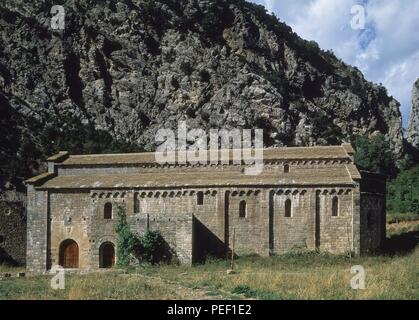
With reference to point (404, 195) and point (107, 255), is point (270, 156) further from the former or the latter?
point (404, 195)

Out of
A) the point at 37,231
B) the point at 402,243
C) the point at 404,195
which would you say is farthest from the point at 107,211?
the point at 404,195

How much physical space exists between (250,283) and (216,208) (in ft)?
45.0

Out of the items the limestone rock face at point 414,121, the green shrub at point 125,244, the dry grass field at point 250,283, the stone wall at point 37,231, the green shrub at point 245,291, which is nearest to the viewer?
the dry grass field at point 250,283

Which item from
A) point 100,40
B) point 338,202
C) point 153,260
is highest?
point 100,40

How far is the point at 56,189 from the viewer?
39969 millimetres

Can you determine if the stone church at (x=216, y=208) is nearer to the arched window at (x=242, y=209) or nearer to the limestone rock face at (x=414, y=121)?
the arched window at (x=242, y=209)

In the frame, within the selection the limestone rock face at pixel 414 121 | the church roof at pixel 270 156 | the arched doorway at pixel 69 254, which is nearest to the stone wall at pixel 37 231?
the arched doorway at pixel 69 254

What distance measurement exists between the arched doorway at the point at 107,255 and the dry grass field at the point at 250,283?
4.32 metres

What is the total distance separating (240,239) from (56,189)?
43.7 ft

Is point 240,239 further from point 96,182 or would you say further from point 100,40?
point 100,40

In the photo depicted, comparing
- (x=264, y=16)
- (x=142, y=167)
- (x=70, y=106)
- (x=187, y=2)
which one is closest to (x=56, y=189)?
(x=142, y=167)

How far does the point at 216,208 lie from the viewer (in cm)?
3800

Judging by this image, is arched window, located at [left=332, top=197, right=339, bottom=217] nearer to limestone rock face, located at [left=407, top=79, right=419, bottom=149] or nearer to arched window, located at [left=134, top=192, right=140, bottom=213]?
arched window, located at [left=134, top=192, right=140, bottom=213]

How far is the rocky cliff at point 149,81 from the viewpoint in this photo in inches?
2869
